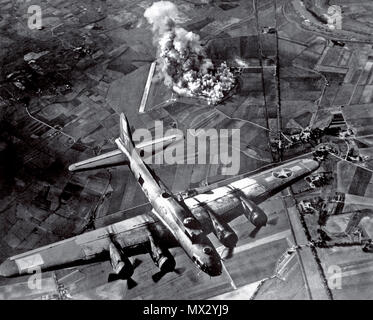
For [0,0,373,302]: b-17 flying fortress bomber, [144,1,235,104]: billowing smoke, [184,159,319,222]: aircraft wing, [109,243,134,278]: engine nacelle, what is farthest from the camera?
[144,1,235,104]: billowing smoke

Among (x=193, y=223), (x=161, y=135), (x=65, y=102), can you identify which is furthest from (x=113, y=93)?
(x=193, y=223)

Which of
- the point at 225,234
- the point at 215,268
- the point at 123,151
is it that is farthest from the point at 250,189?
the point at 123,151

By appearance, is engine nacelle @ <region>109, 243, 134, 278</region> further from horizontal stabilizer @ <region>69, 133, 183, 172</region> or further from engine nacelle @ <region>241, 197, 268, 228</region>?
horizontal stabilizer @ <region>69, 133, 183, 172</region>

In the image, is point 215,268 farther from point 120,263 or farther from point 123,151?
point 123,151

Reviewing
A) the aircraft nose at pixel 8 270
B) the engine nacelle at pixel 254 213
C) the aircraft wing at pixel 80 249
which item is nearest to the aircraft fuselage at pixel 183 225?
the aircraft wing at pixel 80 249

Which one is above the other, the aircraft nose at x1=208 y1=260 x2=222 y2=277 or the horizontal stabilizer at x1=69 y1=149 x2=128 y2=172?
the horizontal stabilizer at x1=69 y1=149 x2=128 y2=172

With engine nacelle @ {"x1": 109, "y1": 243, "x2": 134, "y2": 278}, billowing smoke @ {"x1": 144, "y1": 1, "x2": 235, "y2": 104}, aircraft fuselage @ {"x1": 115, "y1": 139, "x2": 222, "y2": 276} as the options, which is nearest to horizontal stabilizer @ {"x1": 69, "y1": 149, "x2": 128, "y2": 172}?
aircraft fuselage @ {"x1": 115, "y1": 139, "x2": 222, "y2": 276}
